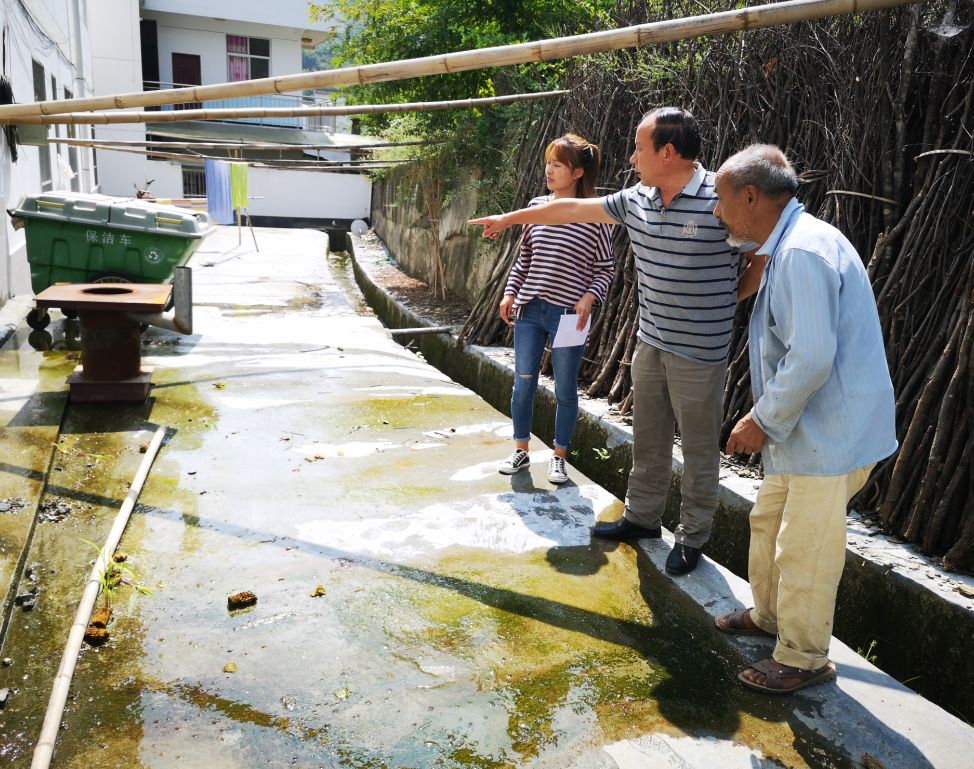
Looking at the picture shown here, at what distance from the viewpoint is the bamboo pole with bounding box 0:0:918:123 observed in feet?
8.77

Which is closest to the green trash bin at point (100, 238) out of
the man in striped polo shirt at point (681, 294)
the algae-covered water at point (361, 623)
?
the algae-covered water at point (361, 623)

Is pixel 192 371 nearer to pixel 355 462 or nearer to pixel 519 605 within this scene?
pixel 355 462

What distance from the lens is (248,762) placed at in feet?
6.44

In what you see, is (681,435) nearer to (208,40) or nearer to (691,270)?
(691,270)

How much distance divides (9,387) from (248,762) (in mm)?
3828

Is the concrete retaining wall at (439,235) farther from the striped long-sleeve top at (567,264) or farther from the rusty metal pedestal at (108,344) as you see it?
the striped long-sleeve top at (567,264)

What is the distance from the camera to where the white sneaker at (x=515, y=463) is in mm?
3982

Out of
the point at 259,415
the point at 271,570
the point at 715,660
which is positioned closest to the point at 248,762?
the point at 271,570

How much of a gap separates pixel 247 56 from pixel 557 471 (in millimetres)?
23652

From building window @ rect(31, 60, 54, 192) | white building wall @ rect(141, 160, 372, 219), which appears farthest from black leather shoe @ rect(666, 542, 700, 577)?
white building wall @ rect(141, 160, 372, 219)

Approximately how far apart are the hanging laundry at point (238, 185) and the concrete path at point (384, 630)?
10179 millimetres

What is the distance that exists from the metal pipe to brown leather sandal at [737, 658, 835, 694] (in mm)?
1933

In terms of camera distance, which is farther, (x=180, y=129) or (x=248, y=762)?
(x=180, y=129)

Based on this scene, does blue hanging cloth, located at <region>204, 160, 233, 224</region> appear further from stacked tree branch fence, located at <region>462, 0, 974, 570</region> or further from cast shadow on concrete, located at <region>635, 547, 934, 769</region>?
cast shadow on concrete, located at <region>635, 547, 934, 769</region>
